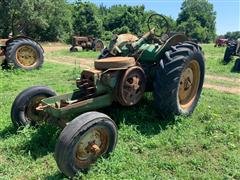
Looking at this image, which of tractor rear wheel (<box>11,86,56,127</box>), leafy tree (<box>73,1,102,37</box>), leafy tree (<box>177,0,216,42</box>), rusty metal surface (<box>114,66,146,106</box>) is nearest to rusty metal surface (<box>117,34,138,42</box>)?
rusty metal surface (<box>114,66,146,106</box>)

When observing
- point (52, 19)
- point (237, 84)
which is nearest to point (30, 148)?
point (237, 84)

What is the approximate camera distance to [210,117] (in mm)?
5648

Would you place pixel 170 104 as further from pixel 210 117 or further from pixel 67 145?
pixel 67 145

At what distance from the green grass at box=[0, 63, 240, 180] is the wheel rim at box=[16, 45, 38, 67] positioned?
5.54 meters

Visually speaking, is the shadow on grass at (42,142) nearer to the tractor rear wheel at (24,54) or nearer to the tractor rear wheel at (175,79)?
the tractor rear wheel at (175,79)

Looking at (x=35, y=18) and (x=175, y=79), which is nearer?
(x=175, y=79)

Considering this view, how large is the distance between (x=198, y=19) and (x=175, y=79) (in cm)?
7999

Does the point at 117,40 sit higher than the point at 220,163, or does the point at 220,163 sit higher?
the point at 117,40

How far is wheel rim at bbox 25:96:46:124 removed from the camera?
489 cm

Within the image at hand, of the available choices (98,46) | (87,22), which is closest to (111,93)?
(98,46)

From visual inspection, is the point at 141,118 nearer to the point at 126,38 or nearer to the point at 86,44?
the point at 126,38

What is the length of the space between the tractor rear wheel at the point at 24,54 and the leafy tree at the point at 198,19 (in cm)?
5626

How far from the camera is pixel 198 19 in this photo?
80.4m

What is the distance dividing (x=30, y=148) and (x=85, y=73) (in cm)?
134
